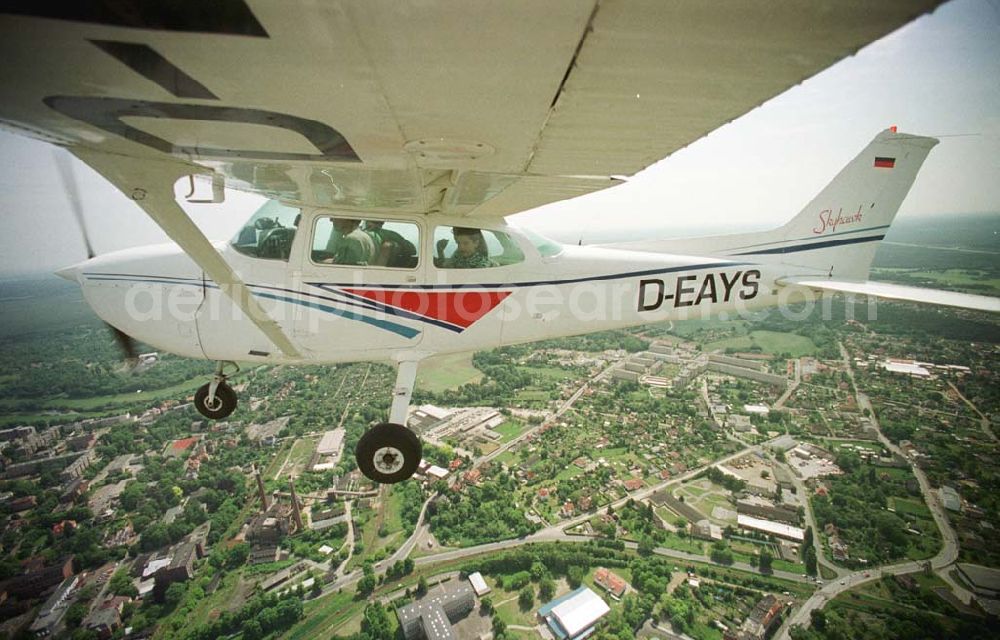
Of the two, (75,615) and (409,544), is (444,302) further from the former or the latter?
(75,615)

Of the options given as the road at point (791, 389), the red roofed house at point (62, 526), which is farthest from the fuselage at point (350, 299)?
the road at point (791, 389)

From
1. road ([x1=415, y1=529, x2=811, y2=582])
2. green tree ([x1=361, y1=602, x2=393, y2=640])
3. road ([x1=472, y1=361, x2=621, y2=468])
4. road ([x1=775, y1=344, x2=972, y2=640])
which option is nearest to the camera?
green tree ([x1=361, y1=602, x2=393, y2=640])

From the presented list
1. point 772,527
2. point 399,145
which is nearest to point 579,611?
point 772,527

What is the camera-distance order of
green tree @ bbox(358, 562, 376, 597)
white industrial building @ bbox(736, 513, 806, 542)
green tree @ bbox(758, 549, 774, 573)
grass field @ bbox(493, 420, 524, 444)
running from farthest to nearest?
grass field @ bbox(493, 420, 524, 444), white industrial building @ bbox(736, 513, 806, 542), green tree @ bbox(758, 549, 774, 573), green tree @ bbox(358, 562, 376, 597)

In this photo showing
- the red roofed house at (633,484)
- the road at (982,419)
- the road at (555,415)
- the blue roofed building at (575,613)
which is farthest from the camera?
the road at (982,419)

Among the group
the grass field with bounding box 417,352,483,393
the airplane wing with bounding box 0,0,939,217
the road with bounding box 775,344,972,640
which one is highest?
the airplane wing with bounding box 0,0,939,217

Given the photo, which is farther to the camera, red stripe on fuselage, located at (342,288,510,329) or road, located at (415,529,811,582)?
road, located at (415,529,811,582)

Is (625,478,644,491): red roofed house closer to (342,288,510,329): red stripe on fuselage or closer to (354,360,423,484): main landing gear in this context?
(354,360,423,484): main landing gear

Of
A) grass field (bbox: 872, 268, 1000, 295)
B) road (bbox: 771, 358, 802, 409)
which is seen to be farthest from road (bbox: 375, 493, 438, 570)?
grass field (bbox: 872, 268, 1000, 295)

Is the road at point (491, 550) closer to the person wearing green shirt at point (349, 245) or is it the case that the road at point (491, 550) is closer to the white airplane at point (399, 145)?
the white airplane at point (399, 145)
